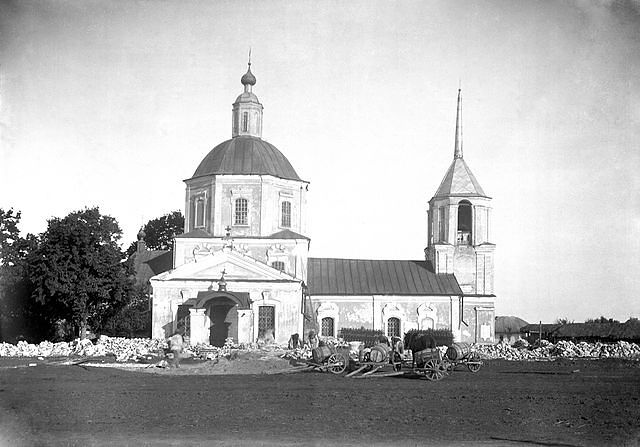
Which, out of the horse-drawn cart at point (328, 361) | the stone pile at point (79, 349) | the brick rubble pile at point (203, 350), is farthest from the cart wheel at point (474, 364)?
the stone pile at point (79, 349)

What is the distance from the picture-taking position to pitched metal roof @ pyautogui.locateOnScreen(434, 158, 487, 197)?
47.9 metres

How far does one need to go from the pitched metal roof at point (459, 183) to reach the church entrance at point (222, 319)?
1481 cm

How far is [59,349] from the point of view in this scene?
110 ft

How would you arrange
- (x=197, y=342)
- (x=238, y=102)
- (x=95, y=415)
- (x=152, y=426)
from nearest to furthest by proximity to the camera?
(x=152, y=426)
(x=95, y=415)
(x=197, y=342)
(x=238, y=102)

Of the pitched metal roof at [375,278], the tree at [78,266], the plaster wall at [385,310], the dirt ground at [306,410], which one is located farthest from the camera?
the pitched metal roof at [375,278]

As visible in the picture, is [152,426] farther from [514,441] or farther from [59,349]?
[59,349]

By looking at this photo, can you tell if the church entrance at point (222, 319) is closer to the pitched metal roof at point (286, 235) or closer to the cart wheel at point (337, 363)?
the pitched metal roof at point (286, 235)

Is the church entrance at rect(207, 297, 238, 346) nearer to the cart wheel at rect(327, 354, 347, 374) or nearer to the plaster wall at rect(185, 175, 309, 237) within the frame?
the plaster wall at rect(185, 175, 309, 237)

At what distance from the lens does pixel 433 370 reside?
2219 centimetres

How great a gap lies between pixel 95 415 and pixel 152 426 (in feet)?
5.07

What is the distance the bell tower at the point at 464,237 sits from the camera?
157 ft

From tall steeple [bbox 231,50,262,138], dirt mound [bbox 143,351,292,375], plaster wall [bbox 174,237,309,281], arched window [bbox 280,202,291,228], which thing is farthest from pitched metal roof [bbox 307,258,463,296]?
dirt mound [bbox 143,351,292,375]

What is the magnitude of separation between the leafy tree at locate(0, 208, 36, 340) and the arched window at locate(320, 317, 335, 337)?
576 inches

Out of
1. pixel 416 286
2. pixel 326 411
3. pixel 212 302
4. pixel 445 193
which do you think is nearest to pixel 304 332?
pixel 212 302
